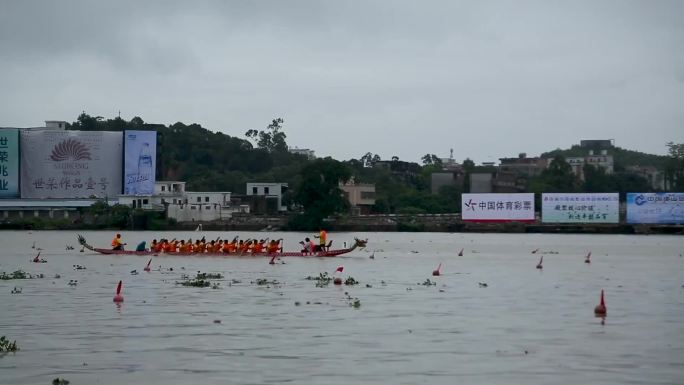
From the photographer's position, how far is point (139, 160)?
11662cm

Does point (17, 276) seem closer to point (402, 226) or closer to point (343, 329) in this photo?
point (343, 329)

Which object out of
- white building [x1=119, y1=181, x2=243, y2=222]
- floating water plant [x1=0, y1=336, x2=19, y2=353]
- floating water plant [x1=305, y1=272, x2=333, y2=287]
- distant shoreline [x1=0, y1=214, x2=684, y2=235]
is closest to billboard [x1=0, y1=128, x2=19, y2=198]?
distant shoreline [x1=0, y1=214, x2=684, y2=235]

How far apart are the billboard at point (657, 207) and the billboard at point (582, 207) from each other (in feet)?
5.34

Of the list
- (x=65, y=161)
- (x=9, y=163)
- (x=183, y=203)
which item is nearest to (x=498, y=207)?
(x=183, y=203)

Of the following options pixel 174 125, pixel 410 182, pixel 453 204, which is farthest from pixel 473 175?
pixel 174 125

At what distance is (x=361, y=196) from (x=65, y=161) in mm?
39826

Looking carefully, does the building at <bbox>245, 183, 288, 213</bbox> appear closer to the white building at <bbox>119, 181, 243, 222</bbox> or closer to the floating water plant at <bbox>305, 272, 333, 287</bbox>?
the white building at <bbox>119, 181, 243, 222</bbox>

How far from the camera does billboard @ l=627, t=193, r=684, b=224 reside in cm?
10275

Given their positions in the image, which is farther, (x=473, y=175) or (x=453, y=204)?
(x=473, y=175)

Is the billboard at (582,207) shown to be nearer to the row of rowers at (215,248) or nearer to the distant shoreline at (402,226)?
the distant shoreline at (402,226)

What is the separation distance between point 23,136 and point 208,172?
45219 millimetres

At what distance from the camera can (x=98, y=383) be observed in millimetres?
17984

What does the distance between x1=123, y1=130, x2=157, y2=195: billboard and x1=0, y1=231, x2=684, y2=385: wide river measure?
73844 mm

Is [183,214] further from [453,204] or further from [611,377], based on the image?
[611,377]
